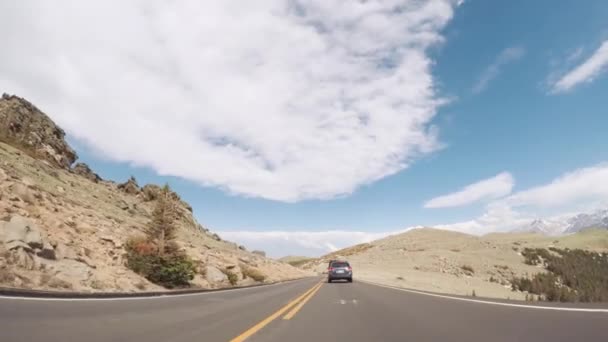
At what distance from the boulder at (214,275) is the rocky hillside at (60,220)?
0.08m

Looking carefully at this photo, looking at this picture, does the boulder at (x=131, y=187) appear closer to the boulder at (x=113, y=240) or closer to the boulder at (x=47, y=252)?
the boulder at (x=113, y=240)

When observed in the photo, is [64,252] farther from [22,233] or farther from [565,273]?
[565,273]

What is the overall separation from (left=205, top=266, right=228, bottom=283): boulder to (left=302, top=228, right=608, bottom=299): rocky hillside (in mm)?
19351

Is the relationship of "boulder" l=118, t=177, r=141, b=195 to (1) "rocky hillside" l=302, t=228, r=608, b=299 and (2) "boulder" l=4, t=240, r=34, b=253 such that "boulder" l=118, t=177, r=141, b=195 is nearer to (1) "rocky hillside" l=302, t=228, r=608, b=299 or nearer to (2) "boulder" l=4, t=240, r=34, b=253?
(1) "rocky hillside" l=302, t=228, r=608, b=299

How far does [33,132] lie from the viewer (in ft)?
159

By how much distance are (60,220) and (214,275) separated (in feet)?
41.1

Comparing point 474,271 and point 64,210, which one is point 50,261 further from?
point 474,271

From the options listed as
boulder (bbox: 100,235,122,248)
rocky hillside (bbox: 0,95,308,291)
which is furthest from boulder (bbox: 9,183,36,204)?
boulder (bbox: 100,235,122,248)

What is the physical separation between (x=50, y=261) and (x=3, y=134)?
2835cm

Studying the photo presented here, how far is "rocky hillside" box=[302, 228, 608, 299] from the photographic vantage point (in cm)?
5855

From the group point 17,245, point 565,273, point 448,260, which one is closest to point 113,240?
point 17,245

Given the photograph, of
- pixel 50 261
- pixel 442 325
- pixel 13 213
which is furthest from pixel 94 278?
pixel 442 325

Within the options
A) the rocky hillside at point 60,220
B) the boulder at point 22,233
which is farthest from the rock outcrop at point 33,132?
the boulder at point 22,233

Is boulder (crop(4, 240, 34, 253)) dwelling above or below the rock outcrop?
below
